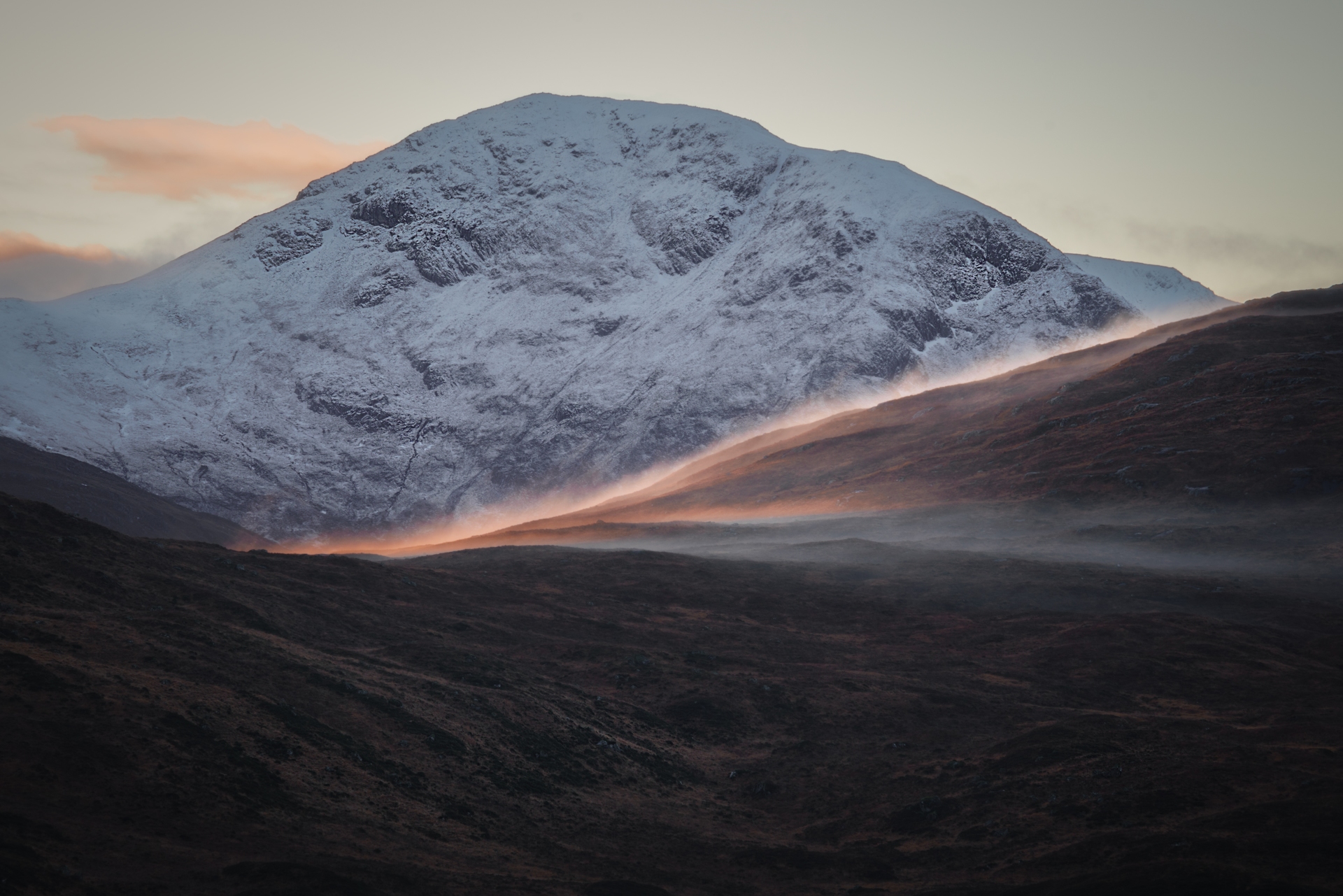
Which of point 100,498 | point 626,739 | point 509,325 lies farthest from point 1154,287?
point 626,739

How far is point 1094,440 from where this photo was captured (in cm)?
7044

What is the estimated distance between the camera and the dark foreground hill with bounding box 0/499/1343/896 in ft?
52.7

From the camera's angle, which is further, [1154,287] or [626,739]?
[1154,287]

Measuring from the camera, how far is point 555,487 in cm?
13700

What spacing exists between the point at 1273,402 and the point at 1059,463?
45.6 ft

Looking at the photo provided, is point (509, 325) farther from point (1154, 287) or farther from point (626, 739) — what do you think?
point (626, 739)

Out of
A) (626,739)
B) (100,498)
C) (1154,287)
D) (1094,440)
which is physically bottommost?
(626,739)

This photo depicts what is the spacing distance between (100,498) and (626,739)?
83.3 m

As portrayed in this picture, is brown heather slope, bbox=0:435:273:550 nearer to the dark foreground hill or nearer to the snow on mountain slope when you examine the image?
the dark foreground hill

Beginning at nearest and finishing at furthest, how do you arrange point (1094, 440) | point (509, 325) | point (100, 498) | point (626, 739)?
point (626, 739) < point (1094, 440) < point (100, 498) < point (509, 325)

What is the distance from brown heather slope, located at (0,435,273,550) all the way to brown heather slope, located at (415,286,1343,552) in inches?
1039

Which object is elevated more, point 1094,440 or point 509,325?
point 509,325

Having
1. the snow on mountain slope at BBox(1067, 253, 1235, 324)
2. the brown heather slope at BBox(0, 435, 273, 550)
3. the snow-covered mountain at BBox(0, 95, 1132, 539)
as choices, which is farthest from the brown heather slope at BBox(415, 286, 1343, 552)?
the snow on mountain slope at BBox(1067, 253, 1235, 324)

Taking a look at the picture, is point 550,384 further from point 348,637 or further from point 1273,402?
point 348,637
